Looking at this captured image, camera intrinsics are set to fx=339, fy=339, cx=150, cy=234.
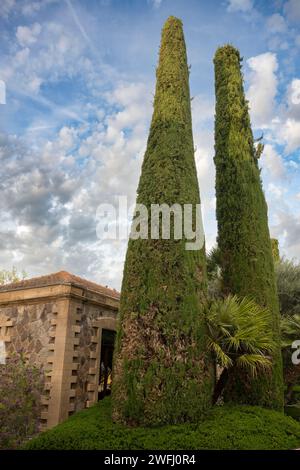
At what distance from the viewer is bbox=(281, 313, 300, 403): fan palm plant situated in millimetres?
9146

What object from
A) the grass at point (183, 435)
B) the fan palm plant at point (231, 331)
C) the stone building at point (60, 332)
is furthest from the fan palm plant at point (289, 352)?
the stone building at point (60, 332)

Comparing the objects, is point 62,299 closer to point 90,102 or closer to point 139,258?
point 139,258

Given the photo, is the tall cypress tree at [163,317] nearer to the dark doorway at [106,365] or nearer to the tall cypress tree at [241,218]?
the tall cypress tree at [241,218]

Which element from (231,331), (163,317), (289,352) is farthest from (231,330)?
(289,352)

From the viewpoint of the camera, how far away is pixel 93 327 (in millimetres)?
8969

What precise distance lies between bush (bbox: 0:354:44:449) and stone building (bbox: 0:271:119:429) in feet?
0.83

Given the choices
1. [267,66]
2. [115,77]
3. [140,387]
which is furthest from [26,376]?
[267,66]

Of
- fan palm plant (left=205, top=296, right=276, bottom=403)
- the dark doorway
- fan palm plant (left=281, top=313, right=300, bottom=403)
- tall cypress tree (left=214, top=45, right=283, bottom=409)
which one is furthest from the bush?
fan palm plant (left=281, top=313, right=300, bottom=403)

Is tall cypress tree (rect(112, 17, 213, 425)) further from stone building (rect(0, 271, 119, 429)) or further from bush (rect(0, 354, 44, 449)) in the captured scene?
bush (rect(0, 354, 44, 449))

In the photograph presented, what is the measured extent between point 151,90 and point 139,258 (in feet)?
15.5

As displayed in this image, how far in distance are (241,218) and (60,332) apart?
17.1 ft

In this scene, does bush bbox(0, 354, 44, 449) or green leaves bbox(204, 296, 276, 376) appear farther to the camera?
bush bbox(0, 354, 44, 449)

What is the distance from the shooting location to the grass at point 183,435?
15.9 ft

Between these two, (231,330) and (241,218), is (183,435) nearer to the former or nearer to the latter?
(231,330)
